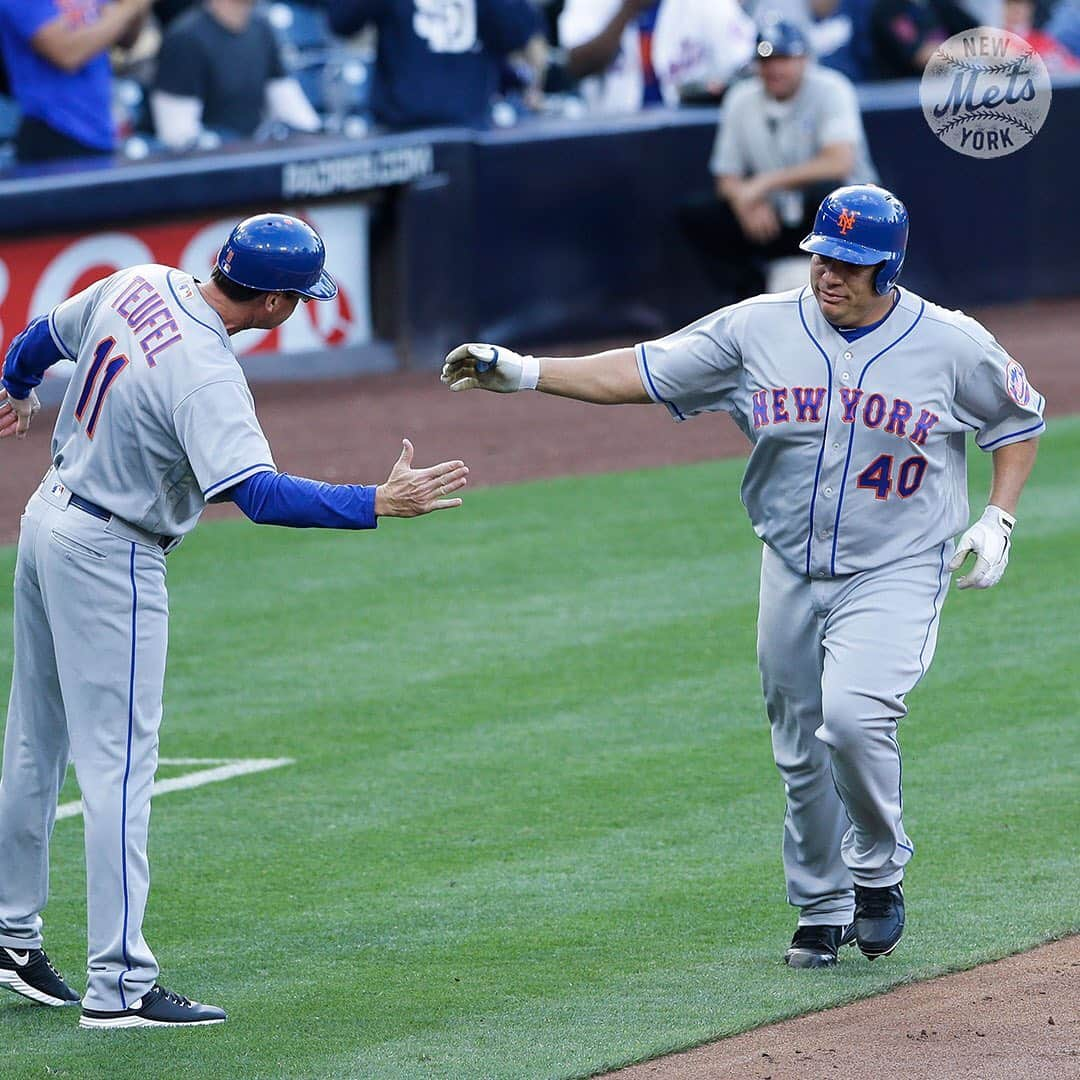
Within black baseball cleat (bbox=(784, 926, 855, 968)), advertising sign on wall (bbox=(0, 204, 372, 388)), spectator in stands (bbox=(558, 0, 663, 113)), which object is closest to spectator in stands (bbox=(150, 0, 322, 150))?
advertising sign on wall (bbox=(0, 204, 372, 388))

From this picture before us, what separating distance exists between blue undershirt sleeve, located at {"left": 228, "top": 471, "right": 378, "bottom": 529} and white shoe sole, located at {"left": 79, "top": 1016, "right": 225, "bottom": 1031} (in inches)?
43.3

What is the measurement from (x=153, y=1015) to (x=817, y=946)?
152 centimetres

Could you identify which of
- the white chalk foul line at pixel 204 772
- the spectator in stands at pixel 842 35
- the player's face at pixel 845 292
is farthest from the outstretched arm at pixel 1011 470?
the spectator in stands at pixel 842 35

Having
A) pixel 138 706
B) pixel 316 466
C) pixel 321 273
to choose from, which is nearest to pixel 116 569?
pixel 138 706

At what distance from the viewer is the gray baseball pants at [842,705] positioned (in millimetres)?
Result: 4832

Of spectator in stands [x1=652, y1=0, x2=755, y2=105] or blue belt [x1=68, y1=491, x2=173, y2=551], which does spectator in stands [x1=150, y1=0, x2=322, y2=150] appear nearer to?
spectator in stands [x1=652, y1=0, x2=755, y2=105]

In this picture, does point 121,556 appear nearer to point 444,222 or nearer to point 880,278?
point 880,278

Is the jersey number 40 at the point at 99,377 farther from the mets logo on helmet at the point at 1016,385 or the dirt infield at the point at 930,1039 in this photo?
the mets logo on helmet at the point at 1016,385

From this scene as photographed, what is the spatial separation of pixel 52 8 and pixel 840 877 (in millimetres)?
7949

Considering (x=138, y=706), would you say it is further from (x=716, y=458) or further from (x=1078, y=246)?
(x=1078, y=246)

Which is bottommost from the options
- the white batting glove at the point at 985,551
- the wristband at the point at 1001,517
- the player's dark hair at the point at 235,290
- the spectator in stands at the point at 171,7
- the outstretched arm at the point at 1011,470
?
the spectator in stands at the point at 171,7

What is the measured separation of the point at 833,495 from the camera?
494cm

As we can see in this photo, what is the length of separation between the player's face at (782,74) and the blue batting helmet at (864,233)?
8317mm

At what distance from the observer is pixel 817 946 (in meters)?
5.06
